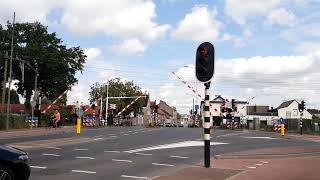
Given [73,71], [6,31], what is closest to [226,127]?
[73,71]

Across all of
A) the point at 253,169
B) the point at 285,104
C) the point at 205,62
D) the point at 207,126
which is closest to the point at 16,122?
the point at 207,126

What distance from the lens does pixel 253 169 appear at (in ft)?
49.7

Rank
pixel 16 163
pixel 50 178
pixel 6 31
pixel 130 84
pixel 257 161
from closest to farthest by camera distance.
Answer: pixel 16 163 < pixel 50 178 < pixel 257 161 < pixel 6 31 < pixel 130 84

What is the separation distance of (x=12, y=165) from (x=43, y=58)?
2533 inches

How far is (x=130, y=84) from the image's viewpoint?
119 metres

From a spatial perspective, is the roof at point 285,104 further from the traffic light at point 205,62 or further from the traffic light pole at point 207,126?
the traffic light at point 205,62

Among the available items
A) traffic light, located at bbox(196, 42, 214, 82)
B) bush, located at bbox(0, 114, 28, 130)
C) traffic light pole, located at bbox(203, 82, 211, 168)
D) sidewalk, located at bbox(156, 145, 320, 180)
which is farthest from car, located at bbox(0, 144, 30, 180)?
bush, located at bbox(0, 114, 28, 130)

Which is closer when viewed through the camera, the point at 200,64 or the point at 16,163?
the point at 16,163

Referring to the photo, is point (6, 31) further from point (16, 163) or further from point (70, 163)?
point (16, 163)

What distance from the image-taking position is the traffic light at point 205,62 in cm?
1511

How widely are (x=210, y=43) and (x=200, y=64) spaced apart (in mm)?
655

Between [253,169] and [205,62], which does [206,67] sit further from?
[253,169]

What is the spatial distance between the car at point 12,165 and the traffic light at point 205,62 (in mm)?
6561

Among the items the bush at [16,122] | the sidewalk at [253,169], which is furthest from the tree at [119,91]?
the sidewalk at [253,169]
